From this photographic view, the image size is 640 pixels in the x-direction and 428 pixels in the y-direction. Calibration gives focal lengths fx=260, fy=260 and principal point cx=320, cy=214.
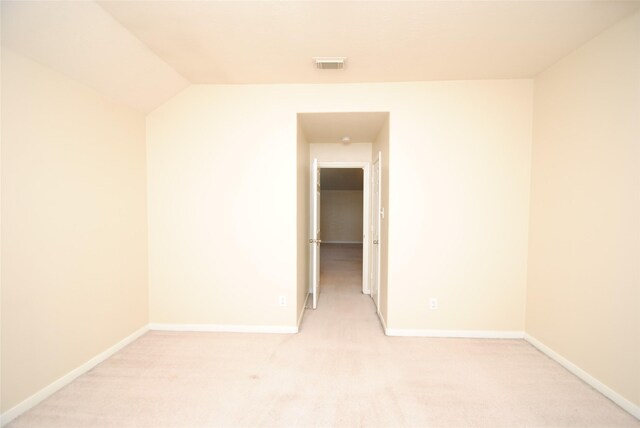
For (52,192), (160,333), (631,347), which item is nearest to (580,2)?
(631,347)

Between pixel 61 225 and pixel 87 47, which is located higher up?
pixel 87 47

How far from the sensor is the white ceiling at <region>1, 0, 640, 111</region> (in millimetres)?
1661

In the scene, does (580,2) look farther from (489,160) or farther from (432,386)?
(432,386)

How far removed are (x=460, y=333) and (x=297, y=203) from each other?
221 cm

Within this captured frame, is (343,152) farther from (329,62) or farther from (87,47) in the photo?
(87,47)

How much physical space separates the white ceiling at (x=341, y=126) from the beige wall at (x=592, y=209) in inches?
60.7

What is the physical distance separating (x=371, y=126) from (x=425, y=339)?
8.10 feet

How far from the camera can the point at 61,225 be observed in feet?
A: 6.42

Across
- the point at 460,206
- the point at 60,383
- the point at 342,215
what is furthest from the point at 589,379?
the point at 342,215

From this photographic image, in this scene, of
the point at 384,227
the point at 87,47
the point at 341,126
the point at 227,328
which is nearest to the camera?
the point at 87,47

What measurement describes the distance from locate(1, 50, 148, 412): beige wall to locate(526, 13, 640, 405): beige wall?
13.1ft

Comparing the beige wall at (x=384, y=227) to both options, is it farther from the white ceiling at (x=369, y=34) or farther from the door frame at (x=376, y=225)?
the white ceiling at (x=369, y=34)

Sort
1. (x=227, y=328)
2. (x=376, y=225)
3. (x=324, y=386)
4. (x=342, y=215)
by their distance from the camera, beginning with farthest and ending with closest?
(x=342, y=215) < (x=376, y=225) < (x=227, y=328) < (x=324, y=386)

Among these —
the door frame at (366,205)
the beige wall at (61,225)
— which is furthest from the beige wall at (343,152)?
the beige wall at (61,225)
